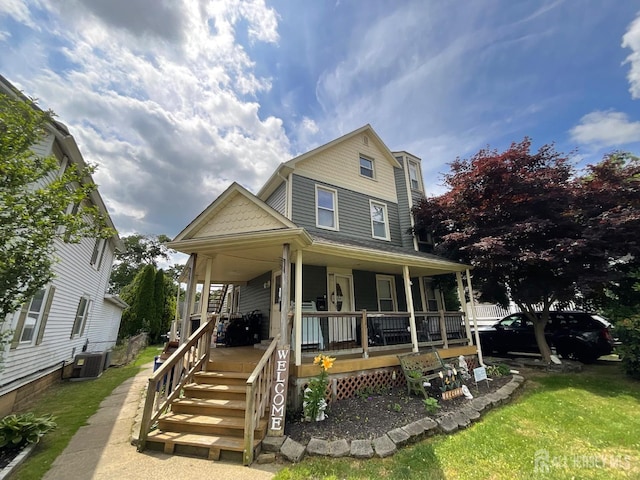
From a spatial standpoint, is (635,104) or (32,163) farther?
(635,104)

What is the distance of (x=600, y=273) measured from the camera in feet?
24.8

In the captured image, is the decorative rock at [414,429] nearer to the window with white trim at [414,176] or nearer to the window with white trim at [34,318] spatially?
the window with white trim at [34,318]

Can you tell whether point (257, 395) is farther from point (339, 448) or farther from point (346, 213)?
point (346, 213)

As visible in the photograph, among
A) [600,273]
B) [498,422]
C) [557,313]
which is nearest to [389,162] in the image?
[600,273]

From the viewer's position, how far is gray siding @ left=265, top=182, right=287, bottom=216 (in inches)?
362

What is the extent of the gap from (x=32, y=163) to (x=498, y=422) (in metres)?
9.75

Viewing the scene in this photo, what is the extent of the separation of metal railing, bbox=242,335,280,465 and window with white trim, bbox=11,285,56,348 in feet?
21.4

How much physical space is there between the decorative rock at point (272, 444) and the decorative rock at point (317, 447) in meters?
0.45

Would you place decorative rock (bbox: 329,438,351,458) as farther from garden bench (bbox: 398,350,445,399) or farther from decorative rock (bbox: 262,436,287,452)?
garden bench (bbox: 398,350,445,399)

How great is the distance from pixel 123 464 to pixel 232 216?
4655 mm

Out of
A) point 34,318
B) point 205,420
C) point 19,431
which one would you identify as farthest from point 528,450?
point 34,318

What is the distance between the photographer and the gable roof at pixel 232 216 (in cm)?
598

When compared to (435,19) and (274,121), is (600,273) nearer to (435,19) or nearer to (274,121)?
(435,19)

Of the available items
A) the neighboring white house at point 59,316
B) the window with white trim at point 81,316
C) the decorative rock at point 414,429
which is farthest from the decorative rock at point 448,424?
the window with white trim at point 81,316
